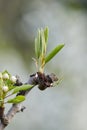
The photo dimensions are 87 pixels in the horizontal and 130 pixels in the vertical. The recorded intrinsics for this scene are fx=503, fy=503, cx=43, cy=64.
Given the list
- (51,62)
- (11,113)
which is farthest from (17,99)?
(51,62)

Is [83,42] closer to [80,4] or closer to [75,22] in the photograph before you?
[75,22]

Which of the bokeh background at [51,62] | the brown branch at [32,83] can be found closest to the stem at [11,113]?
the brown branch at [32,83]

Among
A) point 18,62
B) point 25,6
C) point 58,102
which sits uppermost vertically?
point 25,6

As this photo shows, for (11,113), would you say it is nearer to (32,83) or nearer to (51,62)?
(32,83)

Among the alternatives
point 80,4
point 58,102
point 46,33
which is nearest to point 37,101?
point 58,102

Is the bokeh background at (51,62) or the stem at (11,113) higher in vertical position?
the stem at (11,113)

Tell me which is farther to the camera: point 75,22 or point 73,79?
point 75,22

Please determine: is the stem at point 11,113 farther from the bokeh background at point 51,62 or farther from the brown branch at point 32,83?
the bokeh background at point 51,62

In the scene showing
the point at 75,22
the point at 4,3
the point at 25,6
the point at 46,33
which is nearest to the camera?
the point at 46,33

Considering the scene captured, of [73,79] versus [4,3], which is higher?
[4,3]
